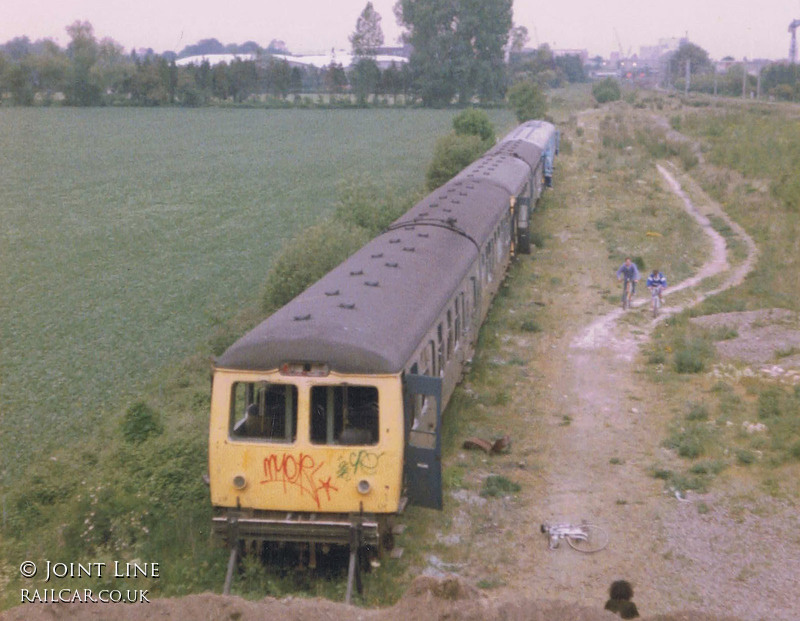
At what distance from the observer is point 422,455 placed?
977cm

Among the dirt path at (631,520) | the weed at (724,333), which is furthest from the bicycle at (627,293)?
the dirt path at (631,520)

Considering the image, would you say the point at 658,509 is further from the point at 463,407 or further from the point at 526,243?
the point at 526,243

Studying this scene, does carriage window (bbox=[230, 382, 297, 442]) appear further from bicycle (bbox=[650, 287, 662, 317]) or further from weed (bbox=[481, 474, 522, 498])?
bicycle (bbox=[650, 287, 662, 317])

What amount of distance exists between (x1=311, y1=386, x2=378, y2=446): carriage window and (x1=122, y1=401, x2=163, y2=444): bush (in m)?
4.41

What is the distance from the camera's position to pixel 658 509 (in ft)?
37.6

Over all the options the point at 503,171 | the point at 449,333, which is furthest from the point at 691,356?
the point at 503,171

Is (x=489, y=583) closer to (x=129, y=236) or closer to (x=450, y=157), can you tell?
(x=129, y=236)

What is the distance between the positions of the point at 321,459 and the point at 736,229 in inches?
1013

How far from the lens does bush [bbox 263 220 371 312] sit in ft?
61.0

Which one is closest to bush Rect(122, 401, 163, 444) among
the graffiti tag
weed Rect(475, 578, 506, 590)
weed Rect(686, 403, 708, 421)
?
the graffiti tag

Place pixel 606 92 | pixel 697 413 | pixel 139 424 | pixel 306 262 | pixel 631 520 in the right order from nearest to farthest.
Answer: pixel 631 520
pixel 139 424
pixel 697 413
pixel 306 262
pixel 606 92

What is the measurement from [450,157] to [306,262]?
61.1ft

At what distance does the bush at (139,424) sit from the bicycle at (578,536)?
564 centimetres

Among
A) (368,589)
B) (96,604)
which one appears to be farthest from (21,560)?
(368,589)
